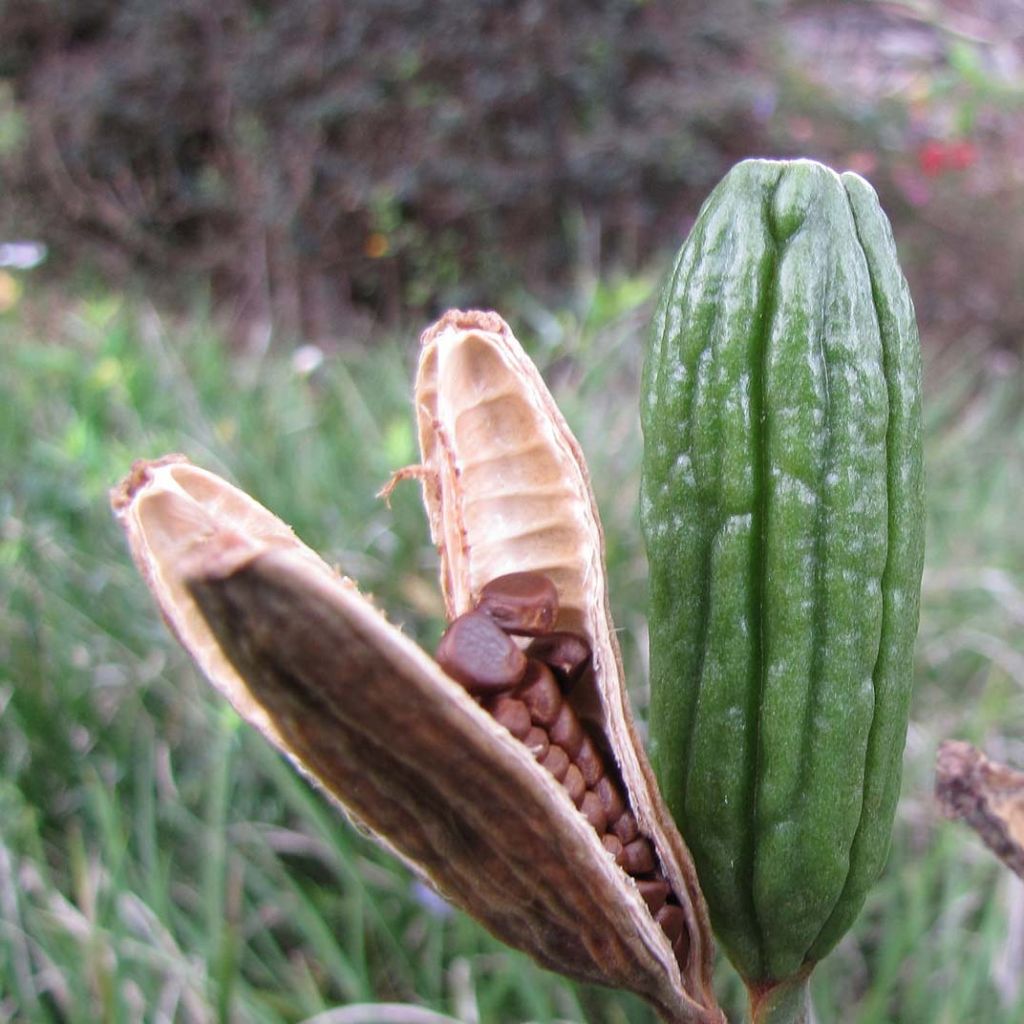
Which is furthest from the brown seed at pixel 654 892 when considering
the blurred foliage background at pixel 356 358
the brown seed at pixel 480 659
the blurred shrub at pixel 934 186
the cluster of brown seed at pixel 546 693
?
the blurred shrub at pixel 934 186

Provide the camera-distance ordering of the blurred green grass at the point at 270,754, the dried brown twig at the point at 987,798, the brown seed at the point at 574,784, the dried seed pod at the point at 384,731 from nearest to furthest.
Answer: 1. the dried seed pod at the point at 384,731
2. the brown seed at the point at 574,784
3. the dried brown twig at the point at 987,798
4. the blurred green grass at the point at 270,754

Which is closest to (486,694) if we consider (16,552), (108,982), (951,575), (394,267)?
(108,982)

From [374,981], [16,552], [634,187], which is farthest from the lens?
[634,187]

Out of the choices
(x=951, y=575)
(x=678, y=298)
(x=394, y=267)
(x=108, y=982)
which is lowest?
(x=108, y=982)

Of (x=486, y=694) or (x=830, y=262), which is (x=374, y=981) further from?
(x=830, y=262)

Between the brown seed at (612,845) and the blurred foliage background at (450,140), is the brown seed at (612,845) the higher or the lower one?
the lower one

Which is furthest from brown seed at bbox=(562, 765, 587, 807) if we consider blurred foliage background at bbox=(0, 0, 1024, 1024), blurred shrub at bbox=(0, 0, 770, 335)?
blurred shrub at bbox=(0, 0, 770, 335)

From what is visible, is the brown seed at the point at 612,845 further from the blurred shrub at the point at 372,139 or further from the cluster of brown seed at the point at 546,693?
the blurred shrub at the point at 372,139
